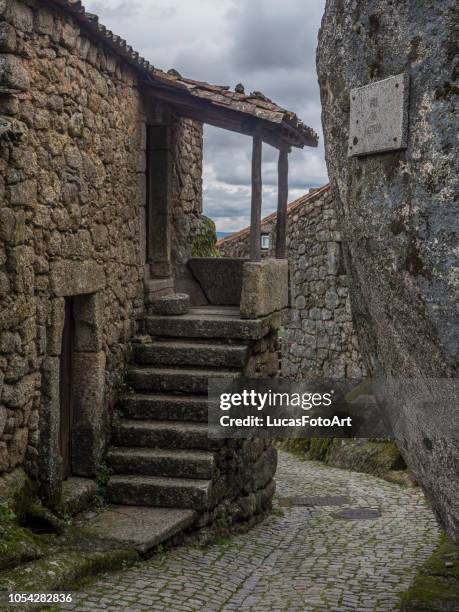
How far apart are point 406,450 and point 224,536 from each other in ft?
11.4

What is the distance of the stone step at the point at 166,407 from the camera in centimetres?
777

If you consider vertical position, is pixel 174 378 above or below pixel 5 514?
above

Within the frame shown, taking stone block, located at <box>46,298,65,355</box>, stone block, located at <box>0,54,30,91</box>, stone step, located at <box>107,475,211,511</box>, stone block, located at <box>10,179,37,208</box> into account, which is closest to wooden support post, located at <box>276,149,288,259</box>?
stone step, located at <box>107,475,211,511</box>

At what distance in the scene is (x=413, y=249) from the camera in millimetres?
3771

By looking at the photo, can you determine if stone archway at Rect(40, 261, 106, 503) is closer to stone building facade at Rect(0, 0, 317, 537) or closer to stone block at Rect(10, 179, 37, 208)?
stone building facade at Rect(0, 0, 317, 537)

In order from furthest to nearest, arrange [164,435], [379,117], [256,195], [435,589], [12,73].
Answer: [256,195] < [164,435] < [12,73] < [435,589] < [379,117]

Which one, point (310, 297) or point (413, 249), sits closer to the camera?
point (413, 249)

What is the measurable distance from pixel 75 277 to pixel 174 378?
1.65 metres

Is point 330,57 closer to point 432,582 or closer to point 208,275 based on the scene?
point 432,582

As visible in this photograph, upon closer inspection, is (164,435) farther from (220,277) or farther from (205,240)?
(205,240)

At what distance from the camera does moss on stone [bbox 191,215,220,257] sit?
10.6 meters

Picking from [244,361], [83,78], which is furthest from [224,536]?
[83,78]

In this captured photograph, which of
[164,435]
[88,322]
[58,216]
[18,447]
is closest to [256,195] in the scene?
[88,322]

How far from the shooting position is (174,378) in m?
7.97
